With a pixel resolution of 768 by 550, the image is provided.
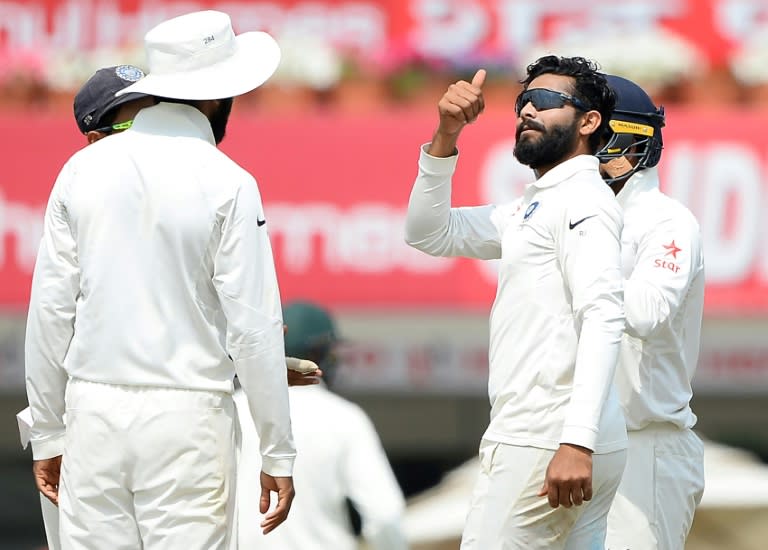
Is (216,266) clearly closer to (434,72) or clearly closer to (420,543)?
(420,543)

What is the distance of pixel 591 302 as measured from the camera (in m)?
3.66

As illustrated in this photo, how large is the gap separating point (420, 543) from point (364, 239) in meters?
2.37

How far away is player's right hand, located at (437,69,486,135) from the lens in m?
4.03

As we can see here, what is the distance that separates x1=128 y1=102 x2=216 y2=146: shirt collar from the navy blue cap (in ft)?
1.68

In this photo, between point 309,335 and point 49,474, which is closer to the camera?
point 49,474

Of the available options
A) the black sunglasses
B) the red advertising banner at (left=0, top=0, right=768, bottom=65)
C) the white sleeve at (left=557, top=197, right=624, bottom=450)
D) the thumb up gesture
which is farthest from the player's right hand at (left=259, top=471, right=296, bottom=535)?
the red advertising banner at (left=0, top=0, right=768, bottom=65)

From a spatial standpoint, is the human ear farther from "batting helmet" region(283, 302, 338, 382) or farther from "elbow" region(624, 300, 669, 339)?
"batting helmet" region(283, 302, 338, 382)

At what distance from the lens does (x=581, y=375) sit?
142 inches

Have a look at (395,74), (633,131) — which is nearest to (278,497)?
(633,131)

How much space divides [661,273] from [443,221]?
638 mm

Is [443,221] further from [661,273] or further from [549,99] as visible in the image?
[661,273]

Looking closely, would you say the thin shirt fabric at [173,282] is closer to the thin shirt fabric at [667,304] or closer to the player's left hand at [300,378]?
the player's left hand at [300,378]

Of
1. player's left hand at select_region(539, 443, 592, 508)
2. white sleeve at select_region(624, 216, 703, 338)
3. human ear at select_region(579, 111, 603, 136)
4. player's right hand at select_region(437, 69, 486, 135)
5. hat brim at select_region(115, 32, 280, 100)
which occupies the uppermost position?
hat brim at select_region(115, 32, 280, 100)

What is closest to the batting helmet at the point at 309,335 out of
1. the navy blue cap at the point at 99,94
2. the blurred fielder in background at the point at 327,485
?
the blurred fielder in background at the point at 327,485
